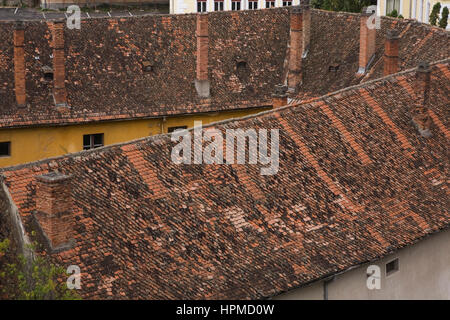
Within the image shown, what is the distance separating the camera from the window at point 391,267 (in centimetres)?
3738

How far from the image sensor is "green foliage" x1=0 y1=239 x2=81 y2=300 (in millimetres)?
29594

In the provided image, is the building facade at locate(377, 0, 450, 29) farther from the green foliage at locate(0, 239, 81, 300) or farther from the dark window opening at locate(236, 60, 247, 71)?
the green foliage at locate(0, 239, 81, 300)

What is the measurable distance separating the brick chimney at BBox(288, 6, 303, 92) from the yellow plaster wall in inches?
183

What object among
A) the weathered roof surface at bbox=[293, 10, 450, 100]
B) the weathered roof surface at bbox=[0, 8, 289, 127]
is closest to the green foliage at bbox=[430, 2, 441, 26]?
the weathered roof surface at bbox=[293, 10, 450, 100]

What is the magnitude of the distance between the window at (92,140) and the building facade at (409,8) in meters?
28.9

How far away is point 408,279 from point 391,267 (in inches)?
39.2

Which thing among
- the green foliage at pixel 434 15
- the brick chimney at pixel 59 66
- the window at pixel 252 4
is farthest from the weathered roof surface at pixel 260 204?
the window at pixel 252 4

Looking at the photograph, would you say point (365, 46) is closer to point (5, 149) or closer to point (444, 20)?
point (444, 20)

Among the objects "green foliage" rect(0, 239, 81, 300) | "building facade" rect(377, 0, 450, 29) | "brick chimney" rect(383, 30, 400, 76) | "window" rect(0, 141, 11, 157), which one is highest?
"building facade" rect(377, 0, 450, 29)

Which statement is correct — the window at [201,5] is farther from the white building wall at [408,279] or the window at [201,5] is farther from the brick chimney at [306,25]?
the white building wall at [408,279]

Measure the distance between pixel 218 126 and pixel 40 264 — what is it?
9.71 meters

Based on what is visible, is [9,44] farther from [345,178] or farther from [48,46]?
[345,178]

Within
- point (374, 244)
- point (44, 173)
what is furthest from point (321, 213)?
point (44, 173)

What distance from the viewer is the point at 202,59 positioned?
55500 millimetres
